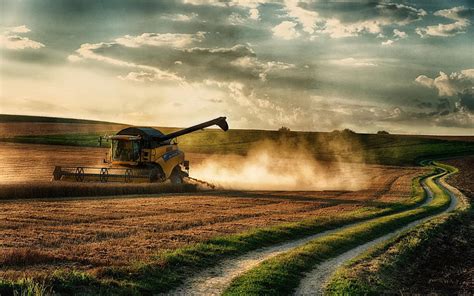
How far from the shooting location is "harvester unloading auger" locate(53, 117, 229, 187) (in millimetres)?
41281

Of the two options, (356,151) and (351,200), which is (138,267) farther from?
(356,151)

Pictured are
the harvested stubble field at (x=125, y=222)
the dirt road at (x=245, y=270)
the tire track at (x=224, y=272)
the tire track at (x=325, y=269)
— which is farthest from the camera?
the harvested stubble field at (x=125, y=222)

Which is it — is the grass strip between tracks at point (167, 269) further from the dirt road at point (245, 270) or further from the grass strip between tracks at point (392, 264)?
the grass strip between tracks at point (392, 264)

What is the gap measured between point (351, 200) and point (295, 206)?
25.1ft

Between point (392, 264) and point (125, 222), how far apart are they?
1201 centimetres

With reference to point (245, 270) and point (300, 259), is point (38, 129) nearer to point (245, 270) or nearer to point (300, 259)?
point (300, 259)

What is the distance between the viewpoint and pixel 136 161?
42.7 metres

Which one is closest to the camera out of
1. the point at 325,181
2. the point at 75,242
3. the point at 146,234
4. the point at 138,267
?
the point at 138,267

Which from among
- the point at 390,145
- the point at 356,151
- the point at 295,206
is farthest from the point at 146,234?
the point at 390,145

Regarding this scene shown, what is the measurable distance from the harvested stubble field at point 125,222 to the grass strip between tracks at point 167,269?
722 mm

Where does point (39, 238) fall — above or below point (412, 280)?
above

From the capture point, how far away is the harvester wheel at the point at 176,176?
147ft

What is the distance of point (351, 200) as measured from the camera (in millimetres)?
42031

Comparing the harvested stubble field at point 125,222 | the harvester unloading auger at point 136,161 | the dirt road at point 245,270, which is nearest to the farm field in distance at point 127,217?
the harvested stubble field at point 125,222
